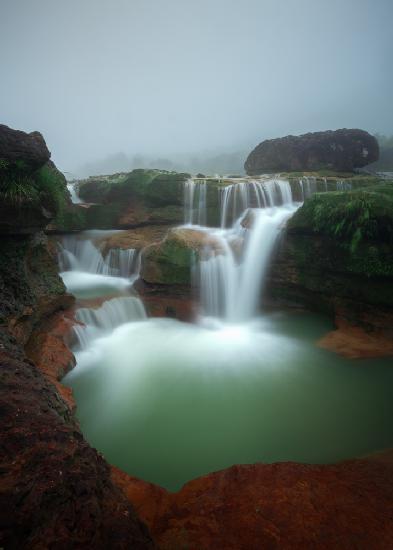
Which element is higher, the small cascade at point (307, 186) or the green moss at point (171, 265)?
the small cascade at point (307, 186)

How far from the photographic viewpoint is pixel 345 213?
27.5 feet

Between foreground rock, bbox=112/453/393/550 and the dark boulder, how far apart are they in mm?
5248

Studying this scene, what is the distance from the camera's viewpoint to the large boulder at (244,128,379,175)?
19953 millimetres

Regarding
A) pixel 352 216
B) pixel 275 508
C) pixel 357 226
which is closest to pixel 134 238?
pixel 352 216

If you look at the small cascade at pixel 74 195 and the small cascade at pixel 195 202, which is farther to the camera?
the small cascade at pixel 74 195

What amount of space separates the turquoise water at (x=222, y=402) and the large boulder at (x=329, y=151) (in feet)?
52.6

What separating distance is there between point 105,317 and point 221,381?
4262mm

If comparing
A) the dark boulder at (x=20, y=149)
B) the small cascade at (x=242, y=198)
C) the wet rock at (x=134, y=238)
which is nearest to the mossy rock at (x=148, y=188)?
the wet rock at (x=134, y=238)

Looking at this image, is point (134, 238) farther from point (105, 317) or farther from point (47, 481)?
point (47, 481)

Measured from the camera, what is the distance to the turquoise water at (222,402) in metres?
4.64

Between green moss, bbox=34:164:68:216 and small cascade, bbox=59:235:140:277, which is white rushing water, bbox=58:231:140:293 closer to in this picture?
small cascade, bbox=59:235:140:277

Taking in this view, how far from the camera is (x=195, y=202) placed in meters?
13.7

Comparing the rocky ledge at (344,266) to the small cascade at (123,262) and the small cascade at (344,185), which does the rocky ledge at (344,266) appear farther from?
the small cascade at (344,185)

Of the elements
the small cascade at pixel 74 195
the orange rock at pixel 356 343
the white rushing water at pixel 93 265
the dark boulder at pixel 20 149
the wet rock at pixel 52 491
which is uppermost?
the dark boulder at pixel 20 149
